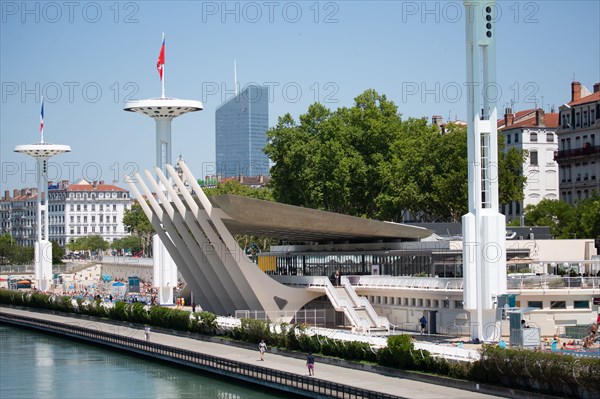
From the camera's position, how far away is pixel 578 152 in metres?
96.6

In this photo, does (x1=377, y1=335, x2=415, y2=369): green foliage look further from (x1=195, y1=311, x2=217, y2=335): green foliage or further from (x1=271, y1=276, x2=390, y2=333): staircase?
(x1=195, y1=311, x2=217, y2=335): green foliage

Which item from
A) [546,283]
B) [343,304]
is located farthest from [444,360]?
[343,304]

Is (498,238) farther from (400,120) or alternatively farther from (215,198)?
(400,120)

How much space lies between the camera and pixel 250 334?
55.0 metres

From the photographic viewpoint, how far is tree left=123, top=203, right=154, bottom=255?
18038 cm

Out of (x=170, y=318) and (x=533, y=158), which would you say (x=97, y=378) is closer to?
(x=170, y=318)

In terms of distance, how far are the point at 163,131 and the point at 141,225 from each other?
327 feet

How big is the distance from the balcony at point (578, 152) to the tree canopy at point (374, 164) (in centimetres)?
786

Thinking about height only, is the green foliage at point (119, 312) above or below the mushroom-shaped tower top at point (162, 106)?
below

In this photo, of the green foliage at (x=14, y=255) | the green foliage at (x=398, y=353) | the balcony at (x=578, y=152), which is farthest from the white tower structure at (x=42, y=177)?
the green foliage at (x=398, y=353)

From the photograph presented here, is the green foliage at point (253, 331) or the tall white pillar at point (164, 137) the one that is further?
the tall white pillar at point (164, 137)

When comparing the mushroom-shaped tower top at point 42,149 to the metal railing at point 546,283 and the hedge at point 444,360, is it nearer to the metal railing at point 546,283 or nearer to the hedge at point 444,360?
the hedge at point 444,360

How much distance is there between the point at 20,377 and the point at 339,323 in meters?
18.9

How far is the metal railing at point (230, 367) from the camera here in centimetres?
3988
